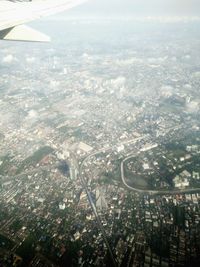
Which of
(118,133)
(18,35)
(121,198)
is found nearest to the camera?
(18,35)

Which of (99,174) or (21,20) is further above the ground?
(21,20)

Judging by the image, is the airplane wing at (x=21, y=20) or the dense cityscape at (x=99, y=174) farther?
the dense cityscape at (x=99, y=174)

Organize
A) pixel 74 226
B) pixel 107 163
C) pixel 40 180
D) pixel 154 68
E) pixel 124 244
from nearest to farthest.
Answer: pixel 124 244, pixel 74 226, pixel 40 180, pixel 107 163, pixel 154 68

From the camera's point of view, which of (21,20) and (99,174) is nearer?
(21,20)

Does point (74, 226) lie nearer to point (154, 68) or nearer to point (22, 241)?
point (22, 241)

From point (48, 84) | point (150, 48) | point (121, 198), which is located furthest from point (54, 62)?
point (121, 198)

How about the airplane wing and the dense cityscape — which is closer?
the airplane wing

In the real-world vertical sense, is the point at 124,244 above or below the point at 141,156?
above

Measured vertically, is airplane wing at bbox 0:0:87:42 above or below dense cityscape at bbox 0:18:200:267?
above
